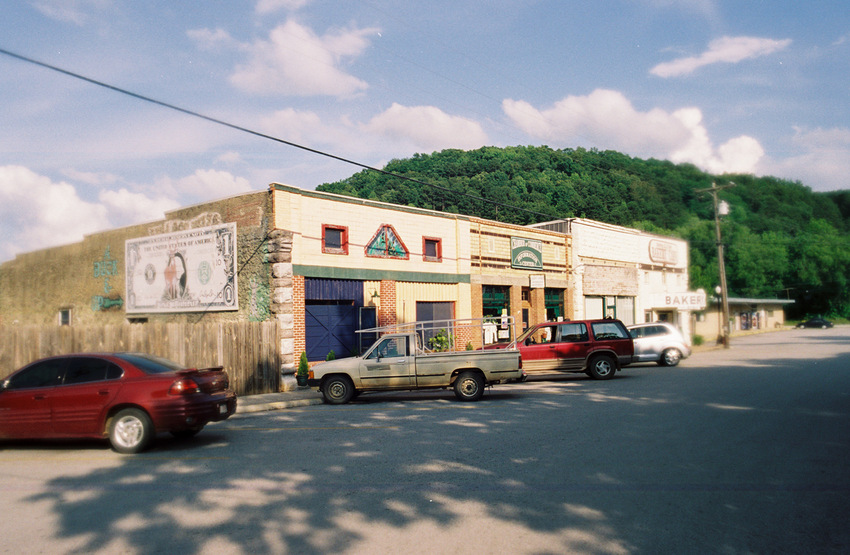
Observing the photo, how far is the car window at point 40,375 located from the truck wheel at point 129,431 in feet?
4.27

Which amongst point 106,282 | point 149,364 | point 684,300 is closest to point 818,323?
point 684,300

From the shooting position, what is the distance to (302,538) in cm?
521

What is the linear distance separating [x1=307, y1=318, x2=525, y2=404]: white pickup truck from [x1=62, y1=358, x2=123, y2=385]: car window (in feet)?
20.3

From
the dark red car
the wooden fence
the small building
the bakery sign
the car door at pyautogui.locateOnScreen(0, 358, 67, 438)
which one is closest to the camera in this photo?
the dark red car

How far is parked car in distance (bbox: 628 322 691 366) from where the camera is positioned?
24484 millimetres

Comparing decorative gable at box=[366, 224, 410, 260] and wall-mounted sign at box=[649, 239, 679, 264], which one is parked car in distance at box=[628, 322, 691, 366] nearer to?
decorative gable at box=[366, 224, 410, 260]

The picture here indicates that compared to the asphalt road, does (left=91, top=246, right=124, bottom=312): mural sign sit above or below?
above

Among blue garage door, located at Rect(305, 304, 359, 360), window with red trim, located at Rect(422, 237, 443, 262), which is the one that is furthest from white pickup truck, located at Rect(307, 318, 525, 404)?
window with red trim, located at Rect(422, 237, 443, 262)

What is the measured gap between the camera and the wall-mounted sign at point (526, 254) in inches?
1136

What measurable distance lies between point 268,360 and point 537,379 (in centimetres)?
904

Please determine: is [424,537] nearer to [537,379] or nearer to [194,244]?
[537,379]

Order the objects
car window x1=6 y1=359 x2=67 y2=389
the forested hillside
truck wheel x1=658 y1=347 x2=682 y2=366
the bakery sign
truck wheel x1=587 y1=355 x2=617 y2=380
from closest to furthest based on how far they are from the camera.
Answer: car window x1=6 y1=359 x2=67 y2=389 → truck wheel x1=587 y1=355 x2=617 y2=380 → truck wheel x1=658 y1=347 x2=682 y2=366 → the forested hillside → the bakery sign

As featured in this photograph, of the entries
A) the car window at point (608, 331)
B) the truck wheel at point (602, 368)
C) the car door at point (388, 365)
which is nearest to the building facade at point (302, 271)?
the car door at point (388, 365)

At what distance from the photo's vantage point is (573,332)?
19578 millimetres
